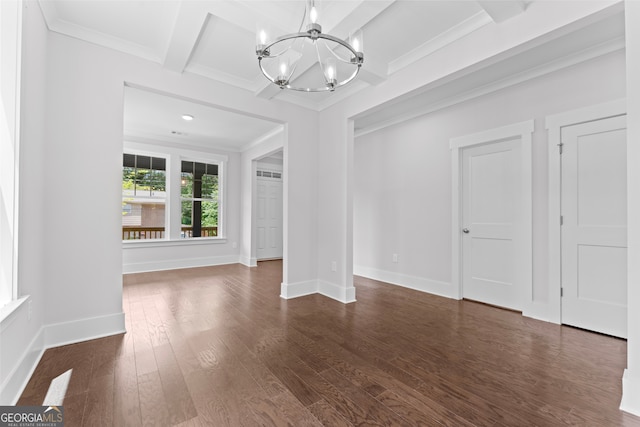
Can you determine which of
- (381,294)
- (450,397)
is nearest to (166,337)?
(450,397)

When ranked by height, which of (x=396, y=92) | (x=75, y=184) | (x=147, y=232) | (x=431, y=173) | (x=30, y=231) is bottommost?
(x=147, y=232)

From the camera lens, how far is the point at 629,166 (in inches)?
64.6

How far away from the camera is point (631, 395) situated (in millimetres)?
1584

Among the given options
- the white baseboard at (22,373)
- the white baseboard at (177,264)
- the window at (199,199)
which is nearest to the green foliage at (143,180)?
the window at (199,199)

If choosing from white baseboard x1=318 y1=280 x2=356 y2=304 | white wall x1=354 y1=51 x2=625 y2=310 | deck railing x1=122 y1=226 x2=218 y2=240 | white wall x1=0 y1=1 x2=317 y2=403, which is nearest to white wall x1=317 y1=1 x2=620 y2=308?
white baseboard x1=318 y1=280 x2=356 y2=304

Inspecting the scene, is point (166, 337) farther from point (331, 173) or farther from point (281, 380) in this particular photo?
point (331, 173)

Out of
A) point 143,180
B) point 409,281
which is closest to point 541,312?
point 409,281

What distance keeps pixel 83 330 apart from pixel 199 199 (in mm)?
4101

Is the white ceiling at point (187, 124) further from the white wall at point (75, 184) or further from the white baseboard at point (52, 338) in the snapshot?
the white baseboard at point (52, 338)

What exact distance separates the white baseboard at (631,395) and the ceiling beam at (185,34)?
3627 millimetres

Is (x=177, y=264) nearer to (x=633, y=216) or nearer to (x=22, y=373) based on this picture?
(x=22, y=373)

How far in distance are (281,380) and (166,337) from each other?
1.28 meters

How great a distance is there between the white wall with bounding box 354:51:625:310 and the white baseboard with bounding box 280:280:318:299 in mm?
1329

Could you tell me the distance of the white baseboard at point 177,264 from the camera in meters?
5.37
